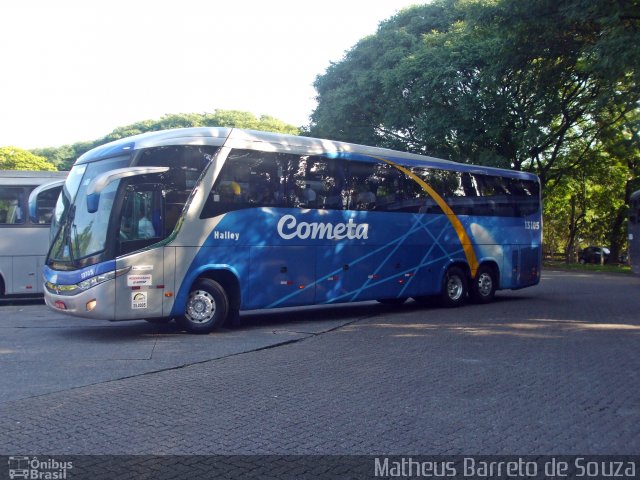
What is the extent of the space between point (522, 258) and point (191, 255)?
9961 mm

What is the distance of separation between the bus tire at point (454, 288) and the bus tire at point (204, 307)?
609 cm

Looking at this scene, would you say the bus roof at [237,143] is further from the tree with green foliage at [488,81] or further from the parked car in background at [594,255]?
the parked car in background at [594,255]

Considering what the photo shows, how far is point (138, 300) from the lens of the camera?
1120 cm

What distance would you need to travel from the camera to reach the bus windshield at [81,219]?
36.5 ft

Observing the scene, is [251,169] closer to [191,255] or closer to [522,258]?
[191,255]

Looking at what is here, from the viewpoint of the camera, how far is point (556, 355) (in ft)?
32.5

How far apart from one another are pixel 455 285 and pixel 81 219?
9039 mm

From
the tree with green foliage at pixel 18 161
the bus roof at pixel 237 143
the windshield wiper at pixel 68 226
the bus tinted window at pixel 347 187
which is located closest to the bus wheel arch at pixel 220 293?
the bus tinted window at pixel 347 187

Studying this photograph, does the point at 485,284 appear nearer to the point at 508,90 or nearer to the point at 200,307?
the point at 200,307

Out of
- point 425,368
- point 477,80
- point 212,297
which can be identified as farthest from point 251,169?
point 477,80

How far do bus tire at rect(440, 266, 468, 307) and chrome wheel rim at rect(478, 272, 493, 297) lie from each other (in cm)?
55

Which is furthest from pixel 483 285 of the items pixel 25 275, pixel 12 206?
pixel 12 206

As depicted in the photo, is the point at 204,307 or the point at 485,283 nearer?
the point at 204,307

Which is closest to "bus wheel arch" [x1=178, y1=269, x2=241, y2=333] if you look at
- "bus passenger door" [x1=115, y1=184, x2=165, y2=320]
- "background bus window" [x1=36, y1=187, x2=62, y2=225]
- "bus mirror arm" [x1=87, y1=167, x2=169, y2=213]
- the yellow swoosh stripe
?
"bus passenger door" [x1=115, y1=184, x2=165, y2=320]
